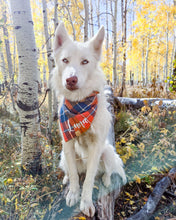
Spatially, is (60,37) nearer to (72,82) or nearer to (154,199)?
(72,82)

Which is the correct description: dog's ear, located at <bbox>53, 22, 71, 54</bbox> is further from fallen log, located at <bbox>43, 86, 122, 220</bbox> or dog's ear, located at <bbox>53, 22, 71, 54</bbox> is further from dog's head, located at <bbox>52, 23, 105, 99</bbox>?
fallen log, located at <bbox>43, 86, 122, 220</bbox>

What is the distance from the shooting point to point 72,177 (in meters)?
1.63

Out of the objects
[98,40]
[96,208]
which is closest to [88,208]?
[96,208]

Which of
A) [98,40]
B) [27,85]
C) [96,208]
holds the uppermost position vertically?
[98,40]

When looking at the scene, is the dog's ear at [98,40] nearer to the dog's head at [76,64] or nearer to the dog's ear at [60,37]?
the dog's head at [76,64]

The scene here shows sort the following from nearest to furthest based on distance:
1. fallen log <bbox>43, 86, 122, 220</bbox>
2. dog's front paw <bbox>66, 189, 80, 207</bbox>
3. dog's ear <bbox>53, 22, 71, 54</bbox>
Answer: fallen log <bbox>43, 86, 122, 220</bbox> < dog's front paw <bbox>66, 189, 80, 207</bbox> < dog's ear <bbox>53, 22, 71, 54</bbox>

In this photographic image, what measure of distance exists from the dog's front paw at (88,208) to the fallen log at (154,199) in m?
1.07

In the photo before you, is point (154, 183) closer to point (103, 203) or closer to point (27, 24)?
point (103, 203)

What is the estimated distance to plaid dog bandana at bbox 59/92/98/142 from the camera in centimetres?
164

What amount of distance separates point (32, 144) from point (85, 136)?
1.16 metres

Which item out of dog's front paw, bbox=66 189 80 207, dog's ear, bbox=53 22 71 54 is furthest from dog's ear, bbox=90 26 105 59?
dog's front paw, bbox=66 189 80 207

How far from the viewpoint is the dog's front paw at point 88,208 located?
1.42 m

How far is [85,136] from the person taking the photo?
5.65 feet

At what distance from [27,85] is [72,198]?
5.68 ft
